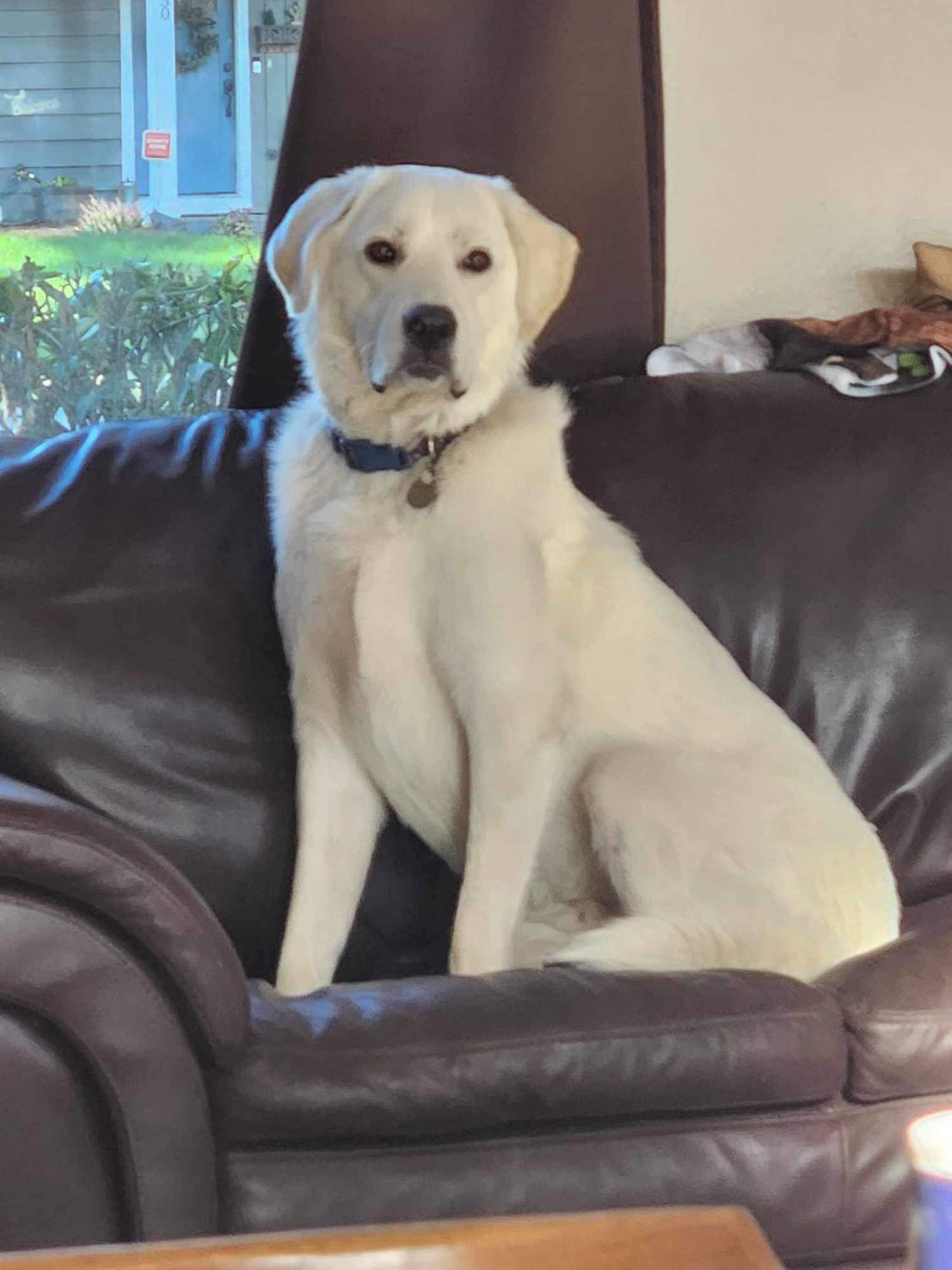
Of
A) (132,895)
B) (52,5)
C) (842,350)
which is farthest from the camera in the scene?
(52,5)

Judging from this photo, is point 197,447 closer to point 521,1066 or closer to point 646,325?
point 646,325

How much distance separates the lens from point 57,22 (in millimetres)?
2506

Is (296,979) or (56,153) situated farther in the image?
(56,153)

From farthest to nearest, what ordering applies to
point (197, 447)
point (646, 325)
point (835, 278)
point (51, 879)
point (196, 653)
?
1. point (835, 278)
2. point (646, 325)
3. point (197, 447)
4. point (196, 653)
5. point (51, 879)

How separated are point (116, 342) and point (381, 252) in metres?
1.00

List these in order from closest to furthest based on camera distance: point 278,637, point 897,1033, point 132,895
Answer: point 132,895 → point 897,1033 → point 278,637

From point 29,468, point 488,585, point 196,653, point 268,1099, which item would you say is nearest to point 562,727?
point 488,585

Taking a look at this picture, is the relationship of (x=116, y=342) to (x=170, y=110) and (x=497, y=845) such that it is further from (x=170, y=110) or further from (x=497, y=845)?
(x=497, y=845)

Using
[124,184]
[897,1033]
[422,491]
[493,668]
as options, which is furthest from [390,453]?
[124,184]

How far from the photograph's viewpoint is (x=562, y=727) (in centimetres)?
171

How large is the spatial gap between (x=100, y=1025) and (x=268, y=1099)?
161mm

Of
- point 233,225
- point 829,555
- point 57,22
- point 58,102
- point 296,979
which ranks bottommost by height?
point 296,979

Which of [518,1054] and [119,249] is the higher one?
[119,249]

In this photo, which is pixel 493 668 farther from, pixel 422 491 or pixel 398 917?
pixel 398 917
